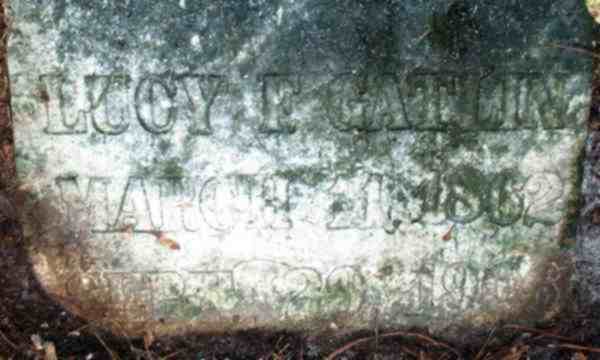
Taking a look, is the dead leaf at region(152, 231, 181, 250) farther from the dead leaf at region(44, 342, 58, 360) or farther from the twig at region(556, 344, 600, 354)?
the twig at region(556, 344, 600, 354)

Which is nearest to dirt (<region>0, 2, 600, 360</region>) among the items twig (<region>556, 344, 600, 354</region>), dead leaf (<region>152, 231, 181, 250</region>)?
twig (<region>556, 344, 600, 354</region>)

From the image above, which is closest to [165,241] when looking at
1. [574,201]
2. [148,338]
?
[148,338]

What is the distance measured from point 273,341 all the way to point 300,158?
2.72 ft

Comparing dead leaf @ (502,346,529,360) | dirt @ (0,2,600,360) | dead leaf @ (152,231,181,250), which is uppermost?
dead leaf @ (152,231,181,250)

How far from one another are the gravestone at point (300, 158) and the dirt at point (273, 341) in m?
0.06

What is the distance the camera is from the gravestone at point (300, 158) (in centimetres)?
207

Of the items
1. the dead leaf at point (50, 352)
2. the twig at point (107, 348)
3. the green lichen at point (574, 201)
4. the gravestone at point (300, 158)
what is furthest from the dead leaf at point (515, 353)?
the dead leaf at point (50, 352)

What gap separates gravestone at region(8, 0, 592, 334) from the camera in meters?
2.07

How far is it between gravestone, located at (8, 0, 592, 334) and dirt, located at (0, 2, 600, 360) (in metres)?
0.06

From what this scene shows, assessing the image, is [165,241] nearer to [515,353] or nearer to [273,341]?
[273,341]

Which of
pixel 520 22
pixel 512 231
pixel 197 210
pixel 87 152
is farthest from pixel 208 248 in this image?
pixel 520 22

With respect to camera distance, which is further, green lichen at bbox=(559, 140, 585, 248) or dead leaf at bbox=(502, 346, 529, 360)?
dead leaf at bbox=(502, 346, 529, 360)

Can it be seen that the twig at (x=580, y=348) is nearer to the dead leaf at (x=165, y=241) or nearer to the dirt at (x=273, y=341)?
the dirt at (x=273, y=341)

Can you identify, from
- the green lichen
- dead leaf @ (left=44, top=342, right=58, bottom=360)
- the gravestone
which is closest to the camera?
the gravestone
